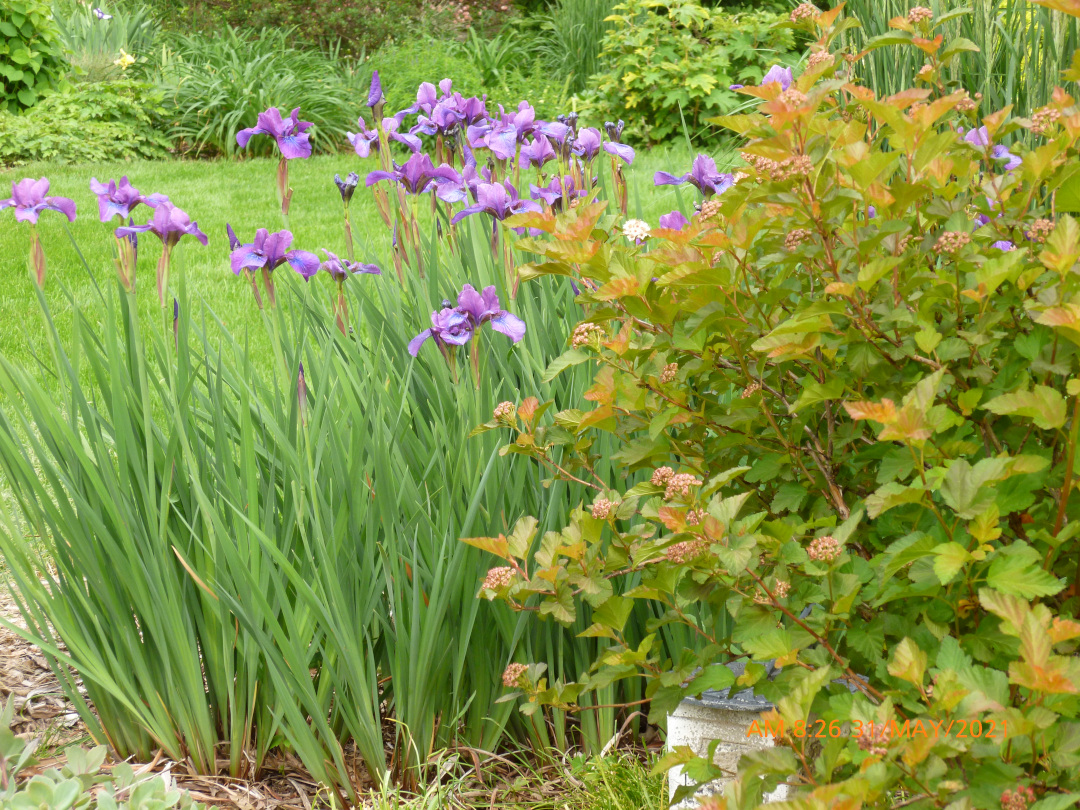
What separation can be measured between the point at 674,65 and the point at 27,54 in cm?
580

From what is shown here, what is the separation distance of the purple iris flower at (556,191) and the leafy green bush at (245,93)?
21.3 ft

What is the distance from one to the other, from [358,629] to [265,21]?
36.8 feet

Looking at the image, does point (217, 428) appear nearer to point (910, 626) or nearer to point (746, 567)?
point (746, 567)

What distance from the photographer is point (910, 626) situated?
45.9 inches

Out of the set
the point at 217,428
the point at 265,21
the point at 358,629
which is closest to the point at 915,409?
the point at 358,629

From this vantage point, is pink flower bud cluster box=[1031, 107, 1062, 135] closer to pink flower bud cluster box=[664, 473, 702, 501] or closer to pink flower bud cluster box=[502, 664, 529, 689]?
pink flower bud cluster box=[664, 473, 702, 501]

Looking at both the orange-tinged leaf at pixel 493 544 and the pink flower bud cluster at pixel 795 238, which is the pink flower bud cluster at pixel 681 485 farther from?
the pink flower bud cluster at pixel 795 238

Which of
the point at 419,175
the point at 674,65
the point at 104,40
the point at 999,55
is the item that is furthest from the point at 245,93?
the point at 419,175

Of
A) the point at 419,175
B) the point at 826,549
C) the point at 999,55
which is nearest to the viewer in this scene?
the point at 826,549

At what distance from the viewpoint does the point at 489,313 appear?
173 centimetres

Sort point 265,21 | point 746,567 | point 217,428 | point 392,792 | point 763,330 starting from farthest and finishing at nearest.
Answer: point 265,21
point 217,428
point 392,792
point 763,330
point 746,567

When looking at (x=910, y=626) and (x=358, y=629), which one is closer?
(x=910, y=626)

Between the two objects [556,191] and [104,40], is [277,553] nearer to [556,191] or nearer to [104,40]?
[556,191]

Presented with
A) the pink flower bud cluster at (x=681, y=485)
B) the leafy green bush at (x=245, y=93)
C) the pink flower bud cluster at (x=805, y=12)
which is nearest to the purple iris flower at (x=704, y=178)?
the pink flower bud cluster at (x=805, y=12)
